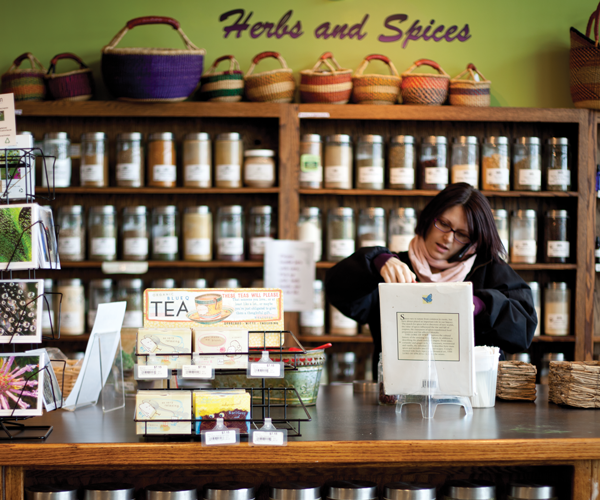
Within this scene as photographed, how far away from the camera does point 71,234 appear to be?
290cm

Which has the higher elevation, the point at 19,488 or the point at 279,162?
the point at 279,162

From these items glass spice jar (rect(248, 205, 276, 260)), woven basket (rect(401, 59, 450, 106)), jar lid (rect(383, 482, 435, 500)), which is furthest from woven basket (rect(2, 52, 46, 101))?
jar lid (rect(383, 482, 435, 500))

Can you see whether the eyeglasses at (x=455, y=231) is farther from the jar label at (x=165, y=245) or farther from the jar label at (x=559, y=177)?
the jar label at (x=165, y=245)

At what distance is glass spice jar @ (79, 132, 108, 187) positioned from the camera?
291 centimetres

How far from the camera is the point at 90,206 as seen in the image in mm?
3100

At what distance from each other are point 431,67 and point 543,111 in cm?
59

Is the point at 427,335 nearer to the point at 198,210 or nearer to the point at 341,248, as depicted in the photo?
the point at 341,248

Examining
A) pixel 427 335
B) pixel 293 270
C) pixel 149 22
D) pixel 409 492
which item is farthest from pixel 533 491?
pixel 149 22

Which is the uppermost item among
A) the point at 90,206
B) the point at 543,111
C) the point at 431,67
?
the point at 431,67

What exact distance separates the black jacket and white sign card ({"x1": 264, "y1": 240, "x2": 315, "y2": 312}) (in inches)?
25.8

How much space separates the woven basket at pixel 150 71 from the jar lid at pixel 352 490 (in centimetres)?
209

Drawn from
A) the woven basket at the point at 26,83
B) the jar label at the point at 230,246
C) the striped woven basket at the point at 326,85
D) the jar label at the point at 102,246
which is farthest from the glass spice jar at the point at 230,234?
the woven basket at the point at 26,83

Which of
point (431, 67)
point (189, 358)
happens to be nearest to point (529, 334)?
point (189, 358)

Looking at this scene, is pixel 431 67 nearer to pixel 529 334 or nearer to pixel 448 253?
pixel 448 253
